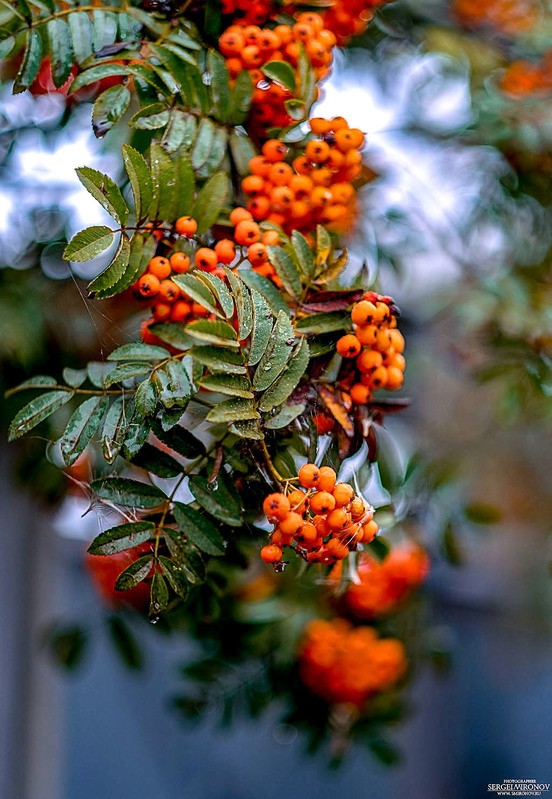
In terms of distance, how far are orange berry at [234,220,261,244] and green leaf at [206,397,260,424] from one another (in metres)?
0.17

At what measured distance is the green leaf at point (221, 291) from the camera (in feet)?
2.22

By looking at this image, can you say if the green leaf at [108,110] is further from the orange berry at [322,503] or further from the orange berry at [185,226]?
the orange berry at [322,503]

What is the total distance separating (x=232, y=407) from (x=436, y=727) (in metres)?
2.26

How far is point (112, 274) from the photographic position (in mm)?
712

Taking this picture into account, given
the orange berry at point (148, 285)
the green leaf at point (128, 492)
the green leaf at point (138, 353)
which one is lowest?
the green leaf at point (128, 492)

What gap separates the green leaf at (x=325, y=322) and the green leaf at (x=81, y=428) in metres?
0.21

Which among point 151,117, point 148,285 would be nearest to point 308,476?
point 148,285

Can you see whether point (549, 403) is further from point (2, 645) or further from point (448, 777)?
point (448, 777)

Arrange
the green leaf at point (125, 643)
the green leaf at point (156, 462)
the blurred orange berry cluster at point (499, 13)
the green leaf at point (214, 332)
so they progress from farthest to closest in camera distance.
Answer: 1. the blurred orange berry cluster at point (499, 13)
2. the green leaf at point (125, 643)
3. the green leaf at point (156, 462)
4. the green leaf at point (214, 332)

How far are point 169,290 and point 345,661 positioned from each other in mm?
1016

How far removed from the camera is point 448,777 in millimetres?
2541

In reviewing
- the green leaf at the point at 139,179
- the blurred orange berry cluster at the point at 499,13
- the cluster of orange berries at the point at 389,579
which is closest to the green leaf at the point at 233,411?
the green leaf at the point at 139,179

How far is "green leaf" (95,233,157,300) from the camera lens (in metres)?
0.72

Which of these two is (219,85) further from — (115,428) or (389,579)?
(389,579)
